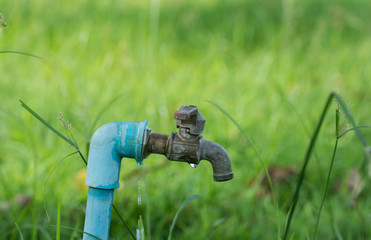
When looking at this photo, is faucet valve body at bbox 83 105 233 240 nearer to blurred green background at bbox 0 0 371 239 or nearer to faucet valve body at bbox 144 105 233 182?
faucet valve body at bbox 144 105 233 182

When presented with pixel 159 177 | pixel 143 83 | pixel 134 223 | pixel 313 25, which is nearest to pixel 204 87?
pixel 143 83

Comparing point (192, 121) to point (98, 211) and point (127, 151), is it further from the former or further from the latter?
point (98, 211)

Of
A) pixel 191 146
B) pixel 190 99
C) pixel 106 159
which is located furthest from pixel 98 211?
pixel 190 99

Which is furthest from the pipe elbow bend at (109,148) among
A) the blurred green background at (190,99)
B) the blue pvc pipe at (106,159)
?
the blurred green background at (190,99)

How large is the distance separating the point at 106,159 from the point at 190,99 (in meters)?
1.65

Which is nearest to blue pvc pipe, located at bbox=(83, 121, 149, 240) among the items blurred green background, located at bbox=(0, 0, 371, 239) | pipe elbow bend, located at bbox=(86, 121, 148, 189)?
pipe elbow bend, located at bbox=(86, 121, 148, 189)

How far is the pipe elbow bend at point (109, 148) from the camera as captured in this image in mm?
1158

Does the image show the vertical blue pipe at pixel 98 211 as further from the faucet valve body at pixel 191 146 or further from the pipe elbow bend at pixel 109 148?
the faucet valve body at pixel 191 146

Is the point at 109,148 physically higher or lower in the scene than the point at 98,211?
higher

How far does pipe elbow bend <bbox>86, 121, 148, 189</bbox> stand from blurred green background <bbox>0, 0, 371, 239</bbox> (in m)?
0.14

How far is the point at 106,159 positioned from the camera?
1.17 metres

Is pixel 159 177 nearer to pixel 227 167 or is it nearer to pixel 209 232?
pixel 209 232

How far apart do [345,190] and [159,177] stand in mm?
884

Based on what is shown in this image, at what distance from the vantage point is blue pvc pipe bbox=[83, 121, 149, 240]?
1.16 metres
